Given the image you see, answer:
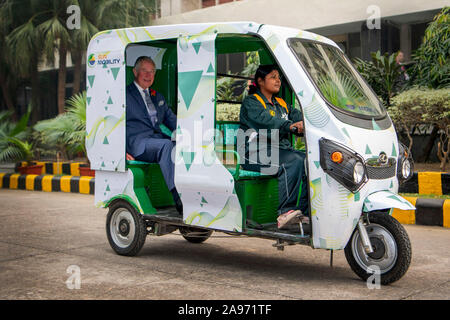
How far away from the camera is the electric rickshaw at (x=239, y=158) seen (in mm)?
4402

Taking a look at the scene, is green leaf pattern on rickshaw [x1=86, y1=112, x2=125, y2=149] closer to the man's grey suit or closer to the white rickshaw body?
the white rickshaw body

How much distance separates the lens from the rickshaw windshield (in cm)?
468

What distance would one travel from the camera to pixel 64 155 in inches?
585

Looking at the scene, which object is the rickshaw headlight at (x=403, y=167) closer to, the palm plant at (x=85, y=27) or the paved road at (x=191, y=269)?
the paved road at (x=191, y=269)

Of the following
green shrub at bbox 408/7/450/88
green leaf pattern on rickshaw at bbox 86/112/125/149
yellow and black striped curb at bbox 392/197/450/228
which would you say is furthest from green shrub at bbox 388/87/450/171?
green leaf pattern on rickshaw at bbox 86/112/125/149

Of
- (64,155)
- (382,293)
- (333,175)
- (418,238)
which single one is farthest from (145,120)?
(64,155)

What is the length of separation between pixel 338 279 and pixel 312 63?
173cm

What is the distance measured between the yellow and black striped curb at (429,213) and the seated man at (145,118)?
11.8 ft

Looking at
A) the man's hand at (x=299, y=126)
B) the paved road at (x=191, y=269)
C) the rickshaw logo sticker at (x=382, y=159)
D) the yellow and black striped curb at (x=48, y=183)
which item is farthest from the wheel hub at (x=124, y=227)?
the yellow and black striped curb at (x=48, y=183)

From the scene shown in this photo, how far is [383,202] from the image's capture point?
14.3 ft

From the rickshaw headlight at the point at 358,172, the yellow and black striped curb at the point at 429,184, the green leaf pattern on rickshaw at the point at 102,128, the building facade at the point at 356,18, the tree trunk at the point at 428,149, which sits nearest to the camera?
the rickshaw headlight at the point at 358,172

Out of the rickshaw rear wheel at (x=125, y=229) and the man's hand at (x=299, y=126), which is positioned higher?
the man's hand at (x=299, y=126)

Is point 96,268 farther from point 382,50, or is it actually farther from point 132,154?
point 382,50
